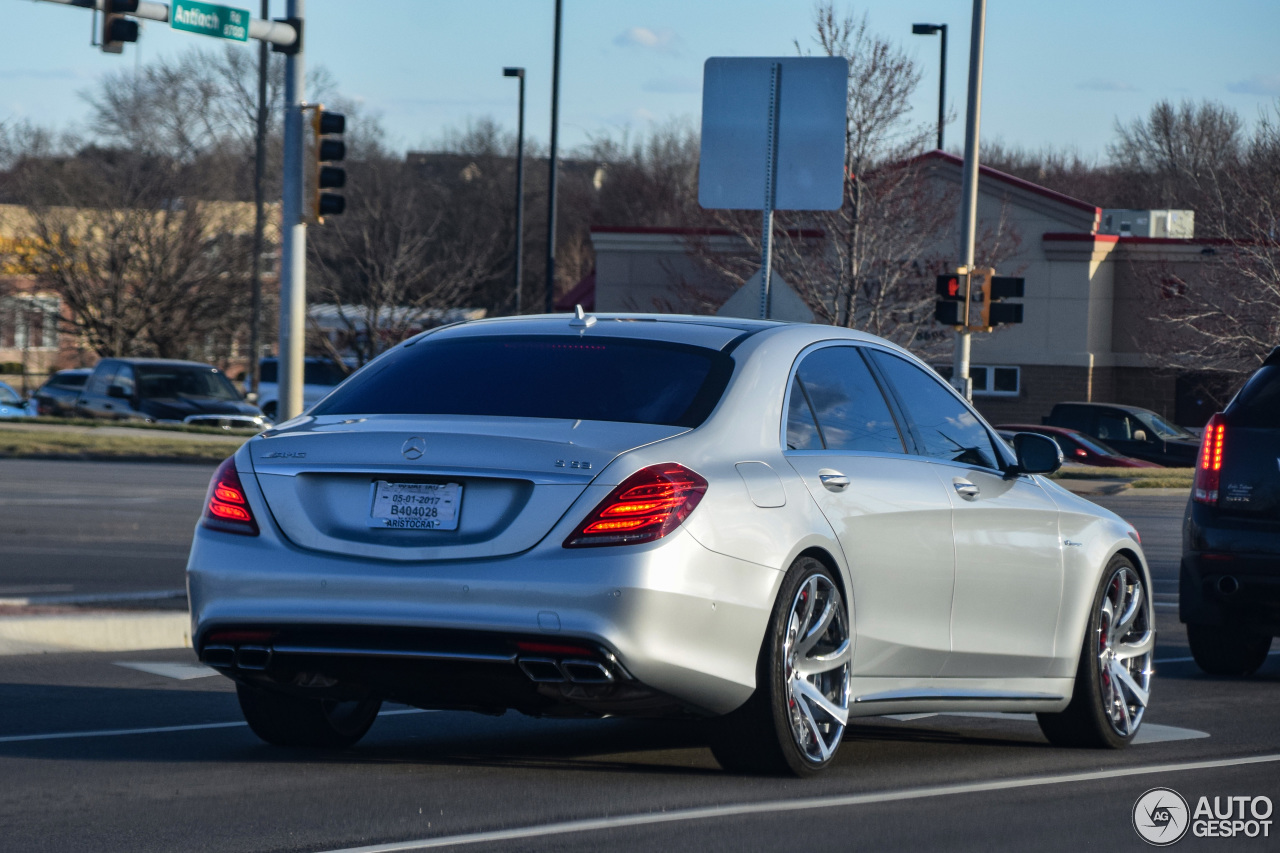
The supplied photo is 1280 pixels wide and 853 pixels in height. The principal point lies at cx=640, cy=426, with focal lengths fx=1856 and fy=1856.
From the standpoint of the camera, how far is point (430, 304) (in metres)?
45.6

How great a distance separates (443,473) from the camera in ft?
18.6

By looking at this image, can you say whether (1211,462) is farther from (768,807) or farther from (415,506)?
(415,506)

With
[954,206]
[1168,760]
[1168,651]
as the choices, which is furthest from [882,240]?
[1168,760]

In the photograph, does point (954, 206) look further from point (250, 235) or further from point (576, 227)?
point (576, 227)

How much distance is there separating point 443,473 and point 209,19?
13.2 m

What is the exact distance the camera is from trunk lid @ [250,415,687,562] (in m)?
5.57

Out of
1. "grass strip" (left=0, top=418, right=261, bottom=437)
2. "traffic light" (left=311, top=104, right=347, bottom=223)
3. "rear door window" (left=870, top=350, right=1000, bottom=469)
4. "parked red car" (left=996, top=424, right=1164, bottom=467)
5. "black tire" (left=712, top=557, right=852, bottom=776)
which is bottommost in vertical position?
"grass strip" (left=0, top=418, right=261, bottom=437)

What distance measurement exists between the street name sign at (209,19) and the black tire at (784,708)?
13009 millimetres

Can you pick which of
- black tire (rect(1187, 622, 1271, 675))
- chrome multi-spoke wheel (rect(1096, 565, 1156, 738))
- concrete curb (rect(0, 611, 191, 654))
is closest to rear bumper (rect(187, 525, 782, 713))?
chrome multi-spoke wheel (rect(1096, 565, 1156, 738))

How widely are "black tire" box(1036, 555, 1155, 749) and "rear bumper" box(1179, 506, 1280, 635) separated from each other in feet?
7.40

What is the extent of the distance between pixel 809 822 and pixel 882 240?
1083 inches

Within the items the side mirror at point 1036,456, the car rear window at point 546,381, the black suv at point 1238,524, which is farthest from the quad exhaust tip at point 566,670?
the black suv at point 1238,524

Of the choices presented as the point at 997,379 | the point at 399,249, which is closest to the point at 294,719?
the point at 399,249

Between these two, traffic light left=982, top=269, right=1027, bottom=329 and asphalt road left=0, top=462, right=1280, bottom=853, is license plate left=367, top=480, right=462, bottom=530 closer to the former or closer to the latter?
asphalt road left=0, top=462, right=1280, bottom=853
